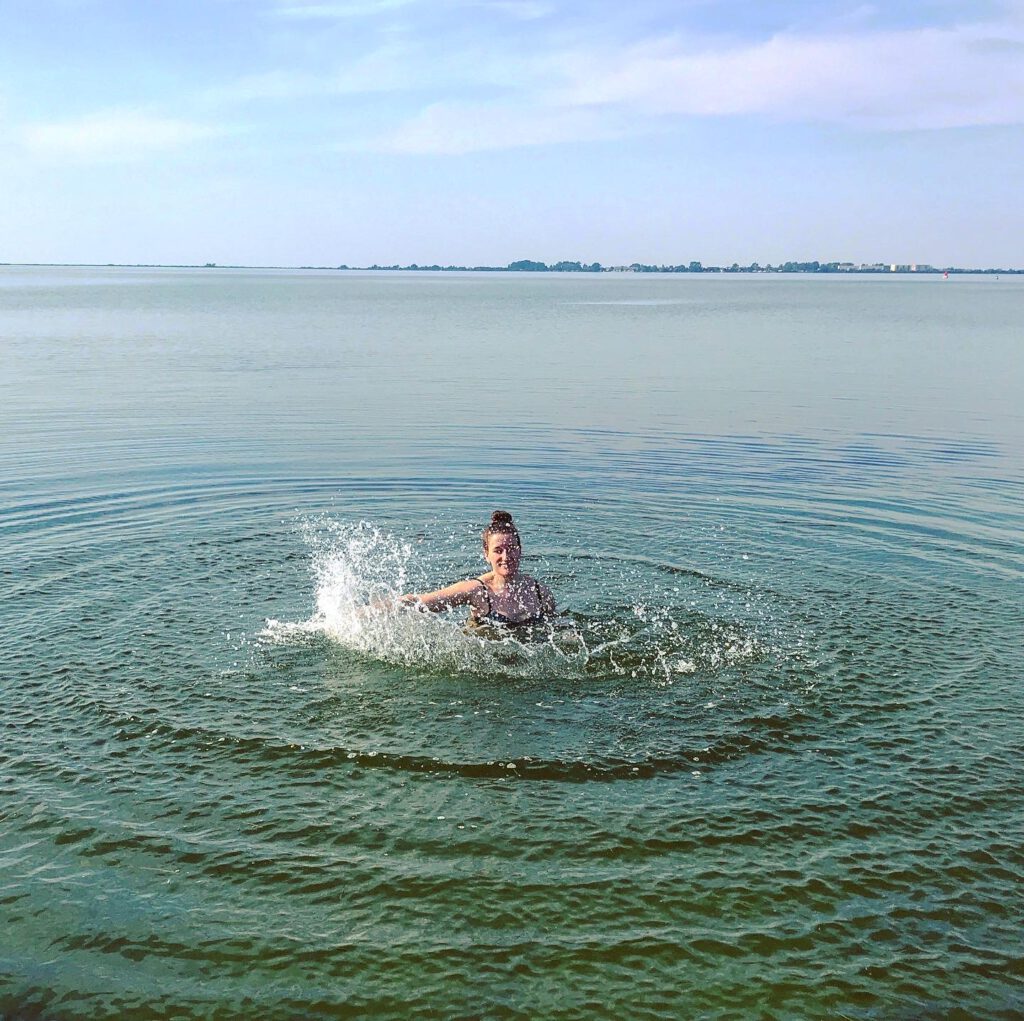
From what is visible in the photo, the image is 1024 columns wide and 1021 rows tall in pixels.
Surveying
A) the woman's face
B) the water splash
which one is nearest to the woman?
the woman's face

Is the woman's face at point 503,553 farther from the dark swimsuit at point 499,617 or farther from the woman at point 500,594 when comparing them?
the dark swimsuit at point 499,617

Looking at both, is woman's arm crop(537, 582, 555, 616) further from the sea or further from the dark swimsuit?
the sea

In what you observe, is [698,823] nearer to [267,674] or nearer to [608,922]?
[608,922]

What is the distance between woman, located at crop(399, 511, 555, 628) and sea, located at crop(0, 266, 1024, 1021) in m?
0.28

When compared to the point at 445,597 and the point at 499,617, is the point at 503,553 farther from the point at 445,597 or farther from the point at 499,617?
the point at 445,597

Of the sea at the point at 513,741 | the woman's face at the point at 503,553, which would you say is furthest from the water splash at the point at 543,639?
the woman's face at the point at 503,553

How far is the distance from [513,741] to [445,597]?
3.35 meters

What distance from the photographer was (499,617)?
1303 cm

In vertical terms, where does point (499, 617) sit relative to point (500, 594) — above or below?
below

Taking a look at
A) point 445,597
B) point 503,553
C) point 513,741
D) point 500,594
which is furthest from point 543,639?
point 513,741

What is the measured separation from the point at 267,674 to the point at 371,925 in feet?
15.5

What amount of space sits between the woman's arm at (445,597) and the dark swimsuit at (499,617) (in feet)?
0.52

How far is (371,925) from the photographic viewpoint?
7.41 meters

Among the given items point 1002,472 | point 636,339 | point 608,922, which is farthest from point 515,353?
point 608,922
